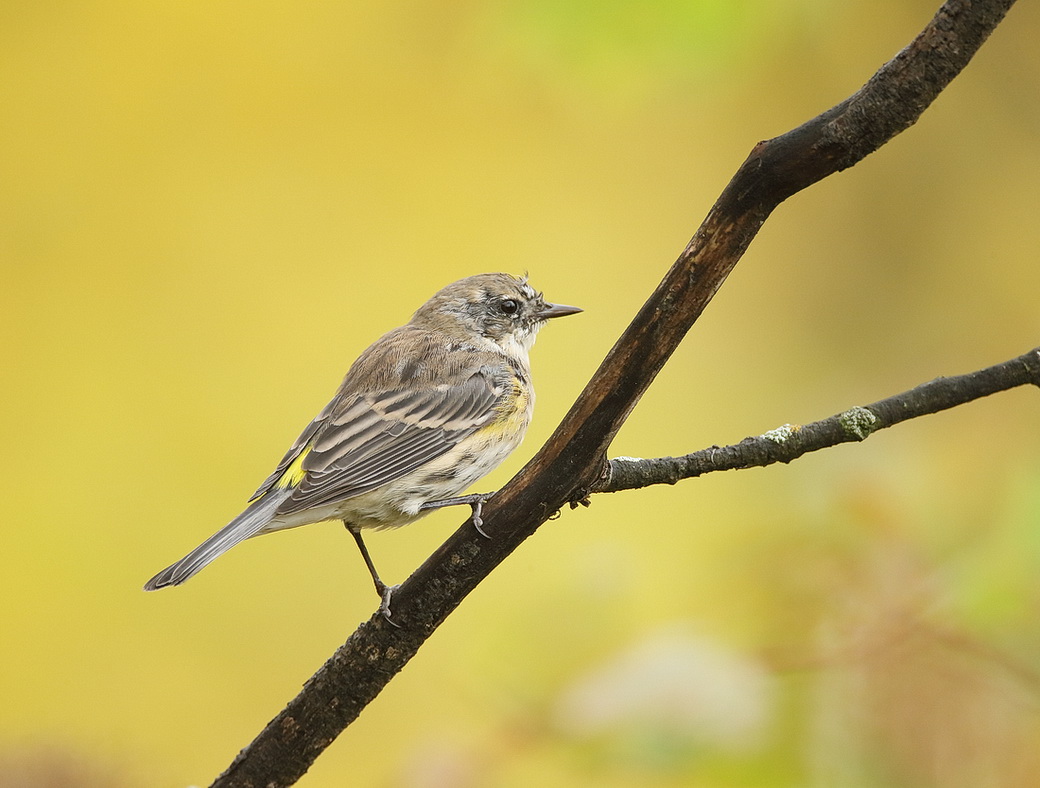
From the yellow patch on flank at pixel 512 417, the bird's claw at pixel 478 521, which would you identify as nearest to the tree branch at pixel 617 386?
the bird's claw at pixel 478 521

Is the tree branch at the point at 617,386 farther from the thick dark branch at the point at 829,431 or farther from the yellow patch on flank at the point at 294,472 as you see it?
the yellow patch on flank at the point at 294,472

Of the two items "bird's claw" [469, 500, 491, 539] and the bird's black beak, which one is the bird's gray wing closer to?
the bird's black beak

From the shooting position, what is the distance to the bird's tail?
5.94 ft

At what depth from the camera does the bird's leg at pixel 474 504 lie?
1.52 m

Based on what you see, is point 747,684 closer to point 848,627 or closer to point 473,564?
point 848,627

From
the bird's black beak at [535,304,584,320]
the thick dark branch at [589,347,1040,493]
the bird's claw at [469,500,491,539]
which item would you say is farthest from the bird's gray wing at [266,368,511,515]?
the thick dark branch at [589,347,1040,493]

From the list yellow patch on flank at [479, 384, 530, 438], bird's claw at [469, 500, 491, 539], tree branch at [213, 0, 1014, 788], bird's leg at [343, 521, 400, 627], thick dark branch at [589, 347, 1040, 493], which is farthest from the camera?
yellow patch on flank at [479, 384, 530, 438]

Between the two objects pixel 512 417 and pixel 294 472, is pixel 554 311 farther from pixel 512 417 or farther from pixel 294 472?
pixel 294 472

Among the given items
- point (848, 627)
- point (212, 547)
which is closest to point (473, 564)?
point (212, 547)

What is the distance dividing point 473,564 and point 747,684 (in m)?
1.05

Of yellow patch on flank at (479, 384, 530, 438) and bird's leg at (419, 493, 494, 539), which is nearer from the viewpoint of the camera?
bird's leg at (419, 493, 494, 539)

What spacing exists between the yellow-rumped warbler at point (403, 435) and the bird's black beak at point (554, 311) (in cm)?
6

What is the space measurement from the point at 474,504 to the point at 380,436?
63cm

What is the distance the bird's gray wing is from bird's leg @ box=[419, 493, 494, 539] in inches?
3.7
